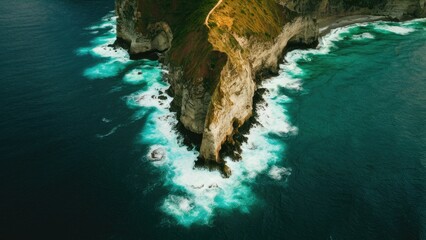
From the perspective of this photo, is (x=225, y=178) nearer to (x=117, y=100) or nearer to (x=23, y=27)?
(x=117, y=100)

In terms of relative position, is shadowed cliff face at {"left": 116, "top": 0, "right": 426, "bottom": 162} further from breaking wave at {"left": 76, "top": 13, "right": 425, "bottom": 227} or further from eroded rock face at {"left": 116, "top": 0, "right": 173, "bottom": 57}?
breaking wave at {"left": 76, "top": 13, "right": 425, "bottom": 227}

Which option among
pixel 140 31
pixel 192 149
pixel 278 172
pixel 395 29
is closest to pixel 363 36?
pixel 395 29

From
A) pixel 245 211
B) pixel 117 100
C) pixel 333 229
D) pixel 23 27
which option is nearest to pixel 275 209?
pixel 245 211

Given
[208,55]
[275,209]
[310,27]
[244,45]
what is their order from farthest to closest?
[310,27], [244,45], [208,55], [275,209]

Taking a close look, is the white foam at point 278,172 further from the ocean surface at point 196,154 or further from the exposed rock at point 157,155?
the exposed rock at point 157,155

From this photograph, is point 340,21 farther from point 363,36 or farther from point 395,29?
point 395,29

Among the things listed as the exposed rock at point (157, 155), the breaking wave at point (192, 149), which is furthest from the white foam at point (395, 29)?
the exposed rock at point (157, 155)
